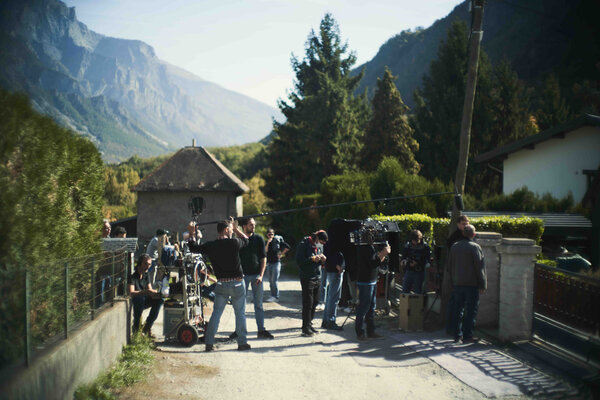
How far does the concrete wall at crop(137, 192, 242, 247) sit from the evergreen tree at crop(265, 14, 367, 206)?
8.07 metres

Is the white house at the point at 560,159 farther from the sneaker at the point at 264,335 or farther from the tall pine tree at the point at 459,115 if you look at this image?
the sneaker at the point at 264,335

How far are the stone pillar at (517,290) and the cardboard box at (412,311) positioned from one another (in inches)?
70.0

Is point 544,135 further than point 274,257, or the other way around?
point 544,135

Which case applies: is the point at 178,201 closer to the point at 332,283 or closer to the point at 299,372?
the point at 332,283

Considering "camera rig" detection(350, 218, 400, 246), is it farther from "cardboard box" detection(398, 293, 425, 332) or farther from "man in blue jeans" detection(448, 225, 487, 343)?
"man in blue jeans" detection(448, 225, 487, 343)

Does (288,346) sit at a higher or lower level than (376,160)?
lower

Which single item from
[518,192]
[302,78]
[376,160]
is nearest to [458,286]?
[518,192]

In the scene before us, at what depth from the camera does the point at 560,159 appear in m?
21.9

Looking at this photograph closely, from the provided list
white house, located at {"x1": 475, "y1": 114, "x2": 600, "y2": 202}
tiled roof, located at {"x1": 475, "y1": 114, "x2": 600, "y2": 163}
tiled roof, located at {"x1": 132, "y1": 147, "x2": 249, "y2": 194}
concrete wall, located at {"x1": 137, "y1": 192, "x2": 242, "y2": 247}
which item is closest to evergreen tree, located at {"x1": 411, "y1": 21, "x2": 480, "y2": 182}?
tiled roof, located at {"x1": 475, "y1": 114, "x2": 600, "y2": 163}

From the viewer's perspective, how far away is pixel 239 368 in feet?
25.1

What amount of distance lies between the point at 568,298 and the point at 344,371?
3.50 metres

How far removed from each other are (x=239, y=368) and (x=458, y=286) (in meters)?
3.99

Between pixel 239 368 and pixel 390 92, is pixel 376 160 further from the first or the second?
pixel 239 368

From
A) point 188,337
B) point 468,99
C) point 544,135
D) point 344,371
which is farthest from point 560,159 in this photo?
point 188,337
